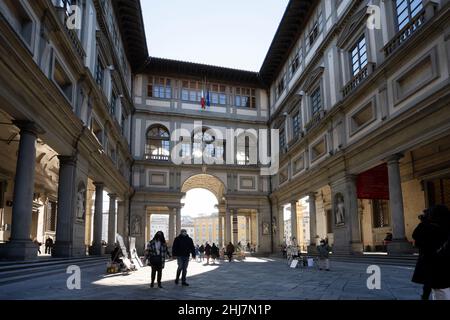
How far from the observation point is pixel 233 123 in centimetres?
3516

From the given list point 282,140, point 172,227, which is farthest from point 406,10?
point 172,227

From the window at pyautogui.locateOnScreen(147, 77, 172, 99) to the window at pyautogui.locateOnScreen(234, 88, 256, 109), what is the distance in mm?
6189

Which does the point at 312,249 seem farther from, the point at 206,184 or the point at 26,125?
the point at 26,125

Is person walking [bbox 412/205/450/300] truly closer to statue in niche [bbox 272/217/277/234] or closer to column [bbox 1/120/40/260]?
column [bbox 1/120/40/260]

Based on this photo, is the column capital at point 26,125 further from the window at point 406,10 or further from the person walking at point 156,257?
the window at point 406,10

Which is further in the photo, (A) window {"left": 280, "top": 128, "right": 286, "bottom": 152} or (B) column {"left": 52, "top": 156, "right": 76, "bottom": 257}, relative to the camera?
Result: (A) window {"left": 280, "top": 128, "right": 286, "bottom": 152}

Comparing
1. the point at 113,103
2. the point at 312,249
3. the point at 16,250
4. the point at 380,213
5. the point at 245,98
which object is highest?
the point at 245,98

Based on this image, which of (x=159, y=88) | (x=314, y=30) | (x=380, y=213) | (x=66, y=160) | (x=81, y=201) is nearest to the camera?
(x=66, y=160)

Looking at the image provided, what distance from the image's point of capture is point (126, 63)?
Answer: 31281 mm

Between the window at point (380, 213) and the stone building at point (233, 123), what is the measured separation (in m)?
0.13

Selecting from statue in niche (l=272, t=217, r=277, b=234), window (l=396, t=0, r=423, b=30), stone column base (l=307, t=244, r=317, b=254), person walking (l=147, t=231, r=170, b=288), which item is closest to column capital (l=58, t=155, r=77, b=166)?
person walking (l=147, t=231, r=170, b=288)

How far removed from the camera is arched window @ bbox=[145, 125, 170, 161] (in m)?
33.3

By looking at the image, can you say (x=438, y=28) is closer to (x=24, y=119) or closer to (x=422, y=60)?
(x=422, y=60)

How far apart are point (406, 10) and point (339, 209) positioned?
10.2m
